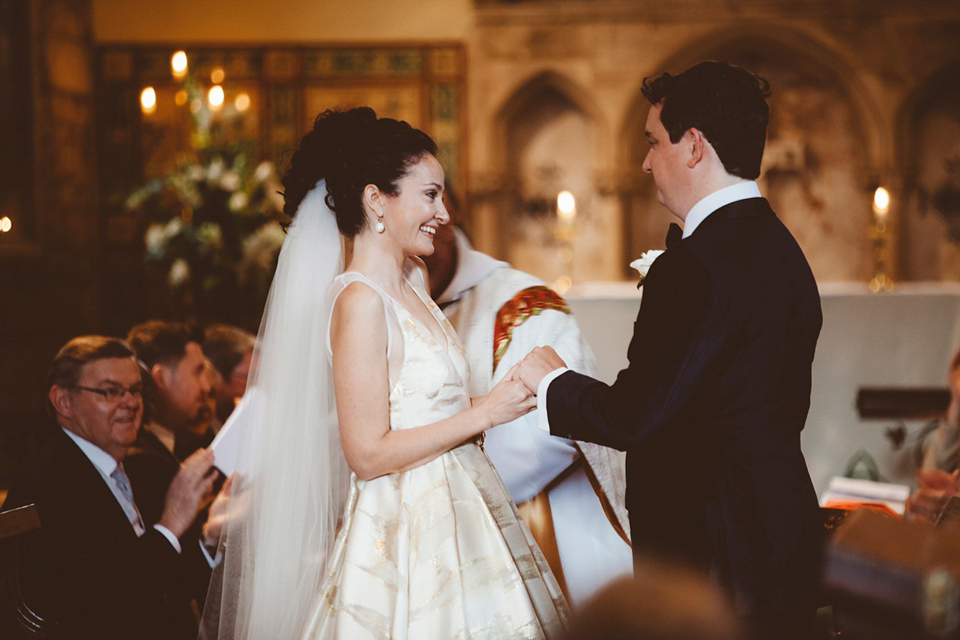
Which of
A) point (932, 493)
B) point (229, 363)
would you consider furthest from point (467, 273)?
point (932, 493)

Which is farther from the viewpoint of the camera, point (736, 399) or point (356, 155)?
point (356, 155)

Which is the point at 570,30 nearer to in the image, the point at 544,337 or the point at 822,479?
the point at 822,479

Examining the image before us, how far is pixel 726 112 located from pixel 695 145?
0.10 m

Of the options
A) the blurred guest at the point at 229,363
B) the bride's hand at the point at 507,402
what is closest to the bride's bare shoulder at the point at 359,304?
the bride's hand at the point at 507,402

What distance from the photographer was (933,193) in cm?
616

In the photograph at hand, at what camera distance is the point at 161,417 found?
3.31 metres

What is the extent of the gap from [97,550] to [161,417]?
1.03 meters

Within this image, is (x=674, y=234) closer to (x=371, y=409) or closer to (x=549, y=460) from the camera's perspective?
(x=549, y=460)

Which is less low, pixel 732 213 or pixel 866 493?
pixel 732 213

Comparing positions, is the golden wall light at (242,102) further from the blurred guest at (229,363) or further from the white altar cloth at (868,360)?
the white altar cloth at (868,360)

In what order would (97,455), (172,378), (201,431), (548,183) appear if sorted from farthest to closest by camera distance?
1. (548,183)
2. (201,431)
3. (172,378)
4. (97,455)

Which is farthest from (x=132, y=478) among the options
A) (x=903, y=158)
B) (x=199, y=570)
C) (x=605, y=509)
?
(x=903, y=158)

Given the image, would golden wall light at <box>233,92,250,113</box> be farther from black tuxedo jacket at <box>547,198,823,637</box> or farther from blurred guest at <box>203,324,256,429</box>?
black tuxedo jacket at <box>547,198,823,637</box>

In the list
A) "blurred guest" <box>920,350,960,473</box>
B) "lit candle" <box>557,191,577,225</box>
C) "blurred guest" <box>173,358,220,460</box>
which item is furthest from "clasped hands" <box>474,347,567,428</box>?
"lit candle" <box>557,191,577,225</box>
